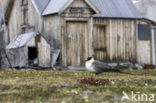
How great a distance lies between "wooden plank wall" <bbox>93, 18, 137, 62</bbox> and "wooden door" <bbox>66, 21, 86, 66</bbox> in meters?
2.06

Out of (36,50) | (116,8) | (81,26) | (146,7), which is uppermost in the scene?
(146,7)

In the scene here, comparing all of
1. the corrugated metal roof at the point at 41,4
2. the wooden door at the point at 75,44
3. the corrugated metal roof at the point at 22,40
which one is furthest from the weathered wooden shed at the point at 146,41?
the corrugated metal roof at the point at 22,40

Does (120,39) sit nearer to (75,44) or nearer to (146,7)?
(75,44)

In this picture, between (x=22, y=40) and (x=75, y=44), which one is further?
(x=75, y=44)

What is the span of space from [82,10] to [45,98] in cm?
1512

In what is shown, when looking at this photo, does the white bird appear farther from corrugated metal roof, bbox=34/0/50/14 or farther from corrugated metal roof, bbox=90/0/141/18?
corrugated metal roof, bbox=90/0/141/18

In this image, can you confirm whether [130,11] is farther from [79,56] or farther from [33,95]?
[33,95]

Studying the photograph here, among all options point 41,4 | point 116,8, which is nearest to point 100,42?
point 116,8

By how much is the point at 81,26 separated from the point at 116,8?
410 cm

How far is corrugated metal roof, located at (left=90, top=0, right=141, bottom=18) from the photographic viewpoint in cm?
2390

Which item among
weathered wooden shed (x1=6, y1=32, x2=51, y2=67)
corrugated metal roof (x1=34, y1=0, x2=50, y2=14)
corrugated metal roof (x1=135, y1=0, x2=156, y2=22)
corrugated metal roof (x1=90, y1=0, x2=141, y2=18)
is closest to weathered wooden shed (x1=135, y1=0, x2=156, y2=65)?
corrugated metal roof (x1=90, y1=0, x2=141, y2=18)

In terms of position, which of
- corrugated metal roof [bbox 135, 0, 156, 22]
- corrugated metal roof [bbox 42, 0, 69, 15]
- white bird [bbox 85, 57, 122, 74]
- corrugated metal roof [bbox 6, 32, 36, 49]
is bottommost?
white bird [bbox 85, 57, 122, 74]

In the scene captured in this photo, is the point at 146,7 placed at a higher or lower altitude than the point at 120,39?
higher

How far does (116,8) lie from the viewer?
973 inches
